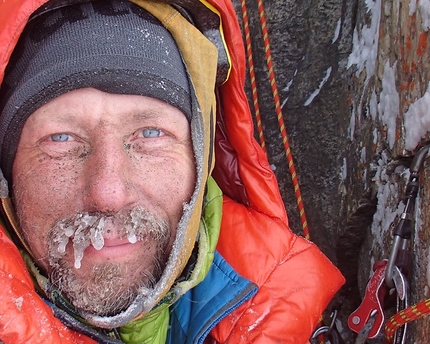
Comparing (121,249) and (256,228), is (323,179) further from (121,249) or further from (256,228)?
(121,249)

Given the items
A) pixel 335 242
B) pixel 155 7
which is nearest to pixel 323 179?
Answer: pixel 335 242

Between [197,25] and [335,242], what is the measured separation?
68.4 inches

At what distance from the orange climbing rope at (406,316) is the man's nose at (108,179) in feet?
3.27

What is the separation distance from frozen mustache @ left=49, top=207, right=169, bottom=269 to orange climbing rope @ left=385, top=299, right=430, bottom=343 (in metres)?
0.91

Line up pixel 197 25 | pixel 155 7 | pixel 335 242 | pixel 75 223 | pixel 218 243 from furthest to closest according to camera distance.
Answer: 1. pixel 335 242
2. pixel 218 243
3. pixel 197 25
4. pixel 155 7
5. pixel 75 223

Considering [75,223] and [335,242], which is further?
[335,242]

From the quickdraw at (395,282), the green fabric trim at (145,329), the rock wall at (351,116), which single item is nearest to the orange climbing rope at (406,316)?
the quickdraw at (395,282)

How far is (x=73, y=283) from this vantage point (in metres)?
1.50

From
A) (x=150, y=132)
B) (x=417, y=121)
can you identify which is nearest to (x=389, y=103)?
(x=417, y=121)

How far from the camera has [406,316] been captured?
64.0 inches

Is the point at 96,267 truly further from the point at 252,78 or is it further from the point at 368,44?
the point at 368,44

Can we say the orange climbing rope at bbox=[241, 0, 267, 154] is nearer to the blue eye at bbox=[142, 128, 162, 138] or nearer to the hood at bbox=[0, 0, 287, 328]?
the hood at bbox=[0, 0, 287, 328]

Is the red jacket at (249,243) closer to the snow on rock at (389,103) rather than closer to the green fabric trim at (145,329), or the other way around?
the green fabric trim at (145,329)

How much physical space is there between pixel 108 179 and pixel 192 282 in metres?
0.51
